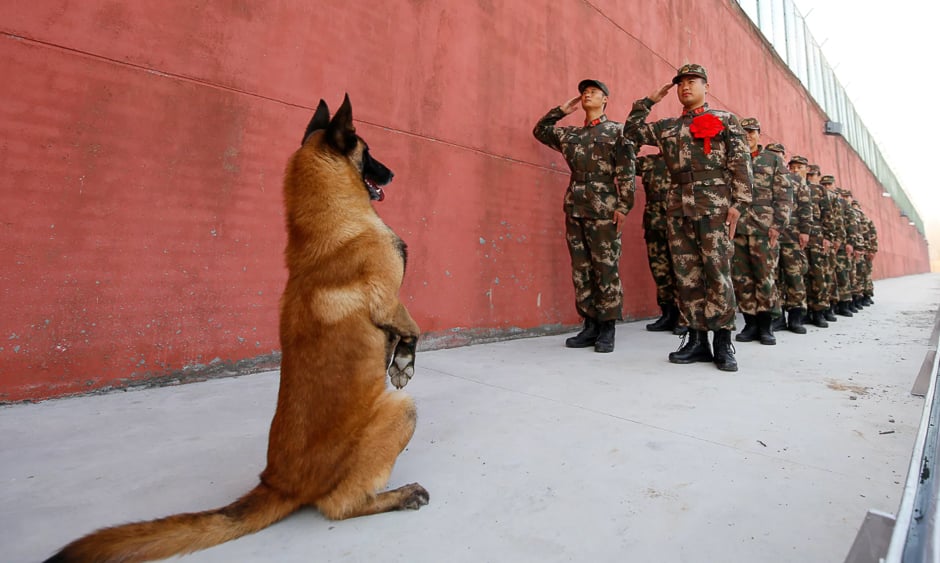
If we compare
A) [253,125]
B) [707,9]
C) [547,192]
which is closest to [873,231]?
[707,9]

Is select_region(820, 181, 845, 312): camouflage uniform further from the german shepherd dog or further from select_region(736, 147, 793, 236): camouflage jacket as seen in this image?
the german shepherd dog

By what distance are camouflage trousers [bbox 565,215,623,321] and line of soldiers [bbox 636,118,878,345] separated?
62 cm

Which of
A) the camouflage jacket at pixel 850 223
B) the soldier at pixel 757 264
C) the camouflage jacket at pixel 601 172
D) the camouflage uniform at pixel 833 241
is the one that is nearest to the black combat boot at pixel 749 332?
the soldier at pixel 757 264

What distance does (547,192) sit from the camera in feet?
14.9

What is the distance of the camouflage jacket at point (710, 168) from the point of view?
10.2ft

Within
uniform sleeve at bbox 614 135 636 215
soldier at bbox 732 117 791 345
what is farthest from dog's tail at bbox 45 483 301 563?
soldier at bbox 732 117 791 345

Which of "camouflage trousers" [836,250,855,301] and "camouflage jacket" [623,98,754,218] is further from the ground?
"camouflage jacket" [623,98,754,218]

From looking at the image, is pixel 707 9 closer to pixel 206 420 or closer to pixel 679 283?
pixel 679 283

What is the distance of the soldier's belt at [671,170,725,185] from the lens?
313 centimetres

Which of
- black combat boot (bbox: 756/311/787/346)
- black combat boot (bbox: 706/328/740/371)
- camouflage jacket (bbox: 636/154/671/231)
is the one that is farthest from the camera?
camouflage jacket (bbox: 636/154/671/231)

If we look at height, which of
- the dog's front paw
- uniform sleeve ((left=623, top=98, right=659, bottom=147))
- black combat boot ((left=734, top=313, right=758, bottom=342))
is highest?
uniform sleeve ((left=623, top=98, right=659, bottom=147))

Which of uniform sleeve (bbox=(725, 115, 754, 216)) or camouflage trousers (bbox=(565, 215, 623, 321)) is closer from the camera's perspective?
uniform sleeve (bbox=(725, 115, 754, 216))

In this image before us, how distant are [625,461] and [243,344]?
2.22m

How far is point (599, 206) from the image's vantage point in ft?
11.8
